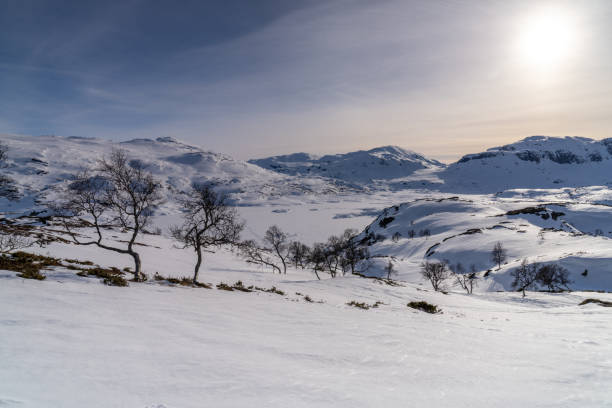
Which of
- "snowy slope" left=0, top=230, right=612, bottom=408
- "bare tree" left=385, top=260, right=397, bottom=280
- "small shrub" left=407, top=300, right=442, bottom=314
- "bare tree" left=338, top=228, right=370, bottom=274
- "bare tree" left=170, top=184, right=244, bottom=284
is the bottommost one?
"bare tree" left=385, top=260, right=397, bottom=280

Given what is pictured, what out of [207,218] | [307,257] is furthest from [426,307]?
[307,257]

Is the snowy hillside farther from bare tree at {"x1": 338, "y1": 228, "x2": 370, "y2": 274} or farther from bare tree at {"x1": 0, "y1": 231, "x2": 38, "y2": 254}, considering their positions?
bare tree at {"x1": 0, "y1": 231, "x2": 38, "y2": 254}

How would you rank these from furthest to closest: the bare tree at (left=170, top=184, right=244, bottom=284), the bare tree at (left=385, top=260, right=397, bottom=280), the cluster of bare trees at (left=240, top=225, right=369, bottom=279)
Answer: the bare tree at (left=385, top=260, right=397, bottom=280) → the cluster of bare trees at (left=240, top=225, right=369, bottom=279) → the bare tree at (left=170, top=184, right=244, bottom=284)

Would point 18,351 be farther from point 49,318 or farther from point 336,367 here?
point 336,367

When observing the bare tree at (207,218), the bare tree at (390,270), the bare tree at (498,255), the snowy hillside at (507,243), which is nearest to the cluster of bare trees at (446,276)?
the snowy hillside at (507,243)

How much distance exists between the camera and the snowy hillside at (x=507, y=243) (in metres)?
67.2

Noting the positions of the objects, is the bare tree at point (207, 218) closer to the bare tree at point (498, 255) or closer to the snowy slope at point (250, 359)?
the snowy slope at point (250, 359)

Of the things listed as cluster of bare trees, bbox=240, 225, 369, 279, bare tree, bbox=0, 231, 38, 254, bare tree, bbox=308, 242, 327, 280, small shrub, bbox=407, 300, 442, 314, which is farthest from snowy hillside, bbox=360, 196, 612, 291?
bare tree, bbox=0, 231, 38, 254

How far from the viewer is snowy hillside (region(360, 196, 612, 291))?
67188 mm

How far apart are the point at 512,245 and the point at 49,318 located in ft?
408

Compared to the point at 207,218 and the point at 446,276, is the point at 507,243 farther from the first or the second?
the point at 207,218

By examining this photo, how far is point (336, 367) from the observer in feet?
20.7

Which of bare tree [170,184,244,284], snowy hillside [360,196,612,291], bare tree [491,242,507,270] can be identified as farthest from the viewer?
bare tree [491,242,507,270]

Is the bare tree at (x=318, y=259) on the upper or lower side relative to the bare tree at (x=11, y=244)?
lower
